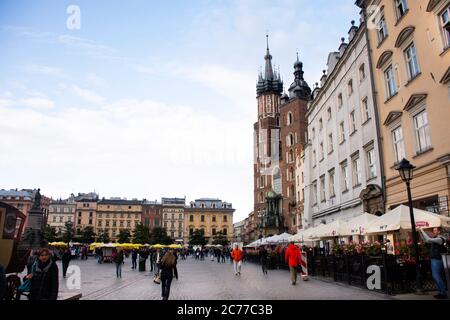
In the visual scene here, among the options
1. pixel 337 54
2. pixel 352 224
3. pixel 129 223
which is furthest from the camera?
pixel 129 223

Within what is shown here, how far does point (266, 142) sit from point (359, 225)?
250 feet

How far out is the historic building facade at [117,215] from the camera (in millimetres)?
123312

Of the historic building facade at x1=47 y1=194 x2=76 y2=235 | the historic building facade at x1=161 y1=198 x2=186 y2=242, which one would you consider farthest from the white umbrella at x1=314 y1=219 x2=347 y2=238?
the historic building facade at x1=47 y1=194 x2=76 y2=235

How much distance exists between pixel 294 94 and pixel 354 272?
194 ft

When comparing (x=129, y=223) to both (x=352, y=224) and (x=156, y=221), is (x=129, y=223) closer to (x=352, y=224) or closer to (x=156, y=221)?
(x=156, y=221)

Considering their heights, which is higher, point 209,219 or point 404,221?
point 209,219

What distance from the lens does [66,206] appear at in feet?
416

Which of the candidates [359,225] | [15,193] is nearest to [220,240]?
[15,193]

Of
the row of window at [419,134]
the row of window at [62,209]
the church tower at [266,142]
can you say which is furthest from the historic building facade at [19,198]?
the row of window at [419,134]

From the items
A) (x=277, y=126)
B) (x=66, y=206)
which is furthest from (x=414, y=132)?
(x=66, y=206)

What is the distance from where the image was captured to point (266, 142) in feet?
302

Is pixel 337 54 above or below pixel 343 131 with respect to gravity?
above

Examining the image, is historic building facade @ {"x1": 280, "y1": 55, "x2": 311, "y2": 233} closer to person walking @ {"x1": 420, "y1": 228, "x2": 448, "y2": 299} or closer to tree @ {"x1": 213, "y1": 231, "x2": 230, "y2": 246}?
tree @ {"x1": 213, "y1": 231, "x2": 230, "y2": 246}

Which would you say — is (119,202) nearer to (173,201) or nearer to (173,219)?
(173,201)
